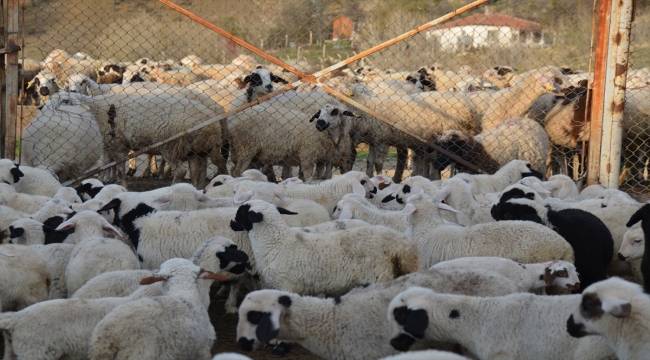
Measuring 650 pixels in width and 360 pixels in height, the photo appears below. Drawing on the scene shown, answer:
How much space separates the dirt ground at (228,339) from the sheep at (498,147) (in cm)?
452

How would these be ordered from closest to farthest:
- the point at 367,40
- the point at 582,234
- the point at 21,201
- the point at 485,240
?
the point at 485,240
the point at 582,234
the point at 21,201
the point at 367,40

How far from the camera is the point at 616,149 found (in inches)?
348

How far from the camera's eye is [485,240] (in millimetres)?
5965

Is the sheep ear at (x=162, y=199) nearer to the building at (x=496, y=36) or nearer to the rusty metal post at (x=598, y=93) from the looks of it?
the rusty metal post at (x=598, y=93)

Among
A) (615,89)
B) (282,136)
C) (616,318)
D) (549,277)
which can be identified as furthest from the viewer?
(282,136)

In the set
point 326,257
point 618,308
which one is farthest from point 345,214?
point 618,308

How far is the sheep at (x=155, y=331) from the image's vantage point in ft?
13.8

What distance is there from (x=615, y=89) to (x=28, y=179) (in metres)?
6.01

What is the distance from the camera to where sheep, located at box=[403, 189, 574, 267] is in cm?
585

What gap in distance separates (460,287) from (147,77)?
1362 cm

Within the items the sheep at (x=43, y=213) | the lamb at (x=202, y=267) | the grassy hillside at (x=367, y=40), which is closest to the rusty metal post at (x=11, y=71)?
the sheep at (x=43, y=213)

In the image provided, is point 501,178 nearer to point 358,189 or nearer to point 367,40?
point 358,189

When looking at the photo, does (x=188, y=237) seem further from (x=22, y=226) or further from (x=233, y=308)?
(x=22, y=226)

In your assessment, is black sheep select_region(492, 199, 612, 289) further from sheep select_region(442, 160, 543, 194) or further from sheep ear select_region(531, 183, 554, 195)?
sheep select_region(442, 160, 543, 194)
